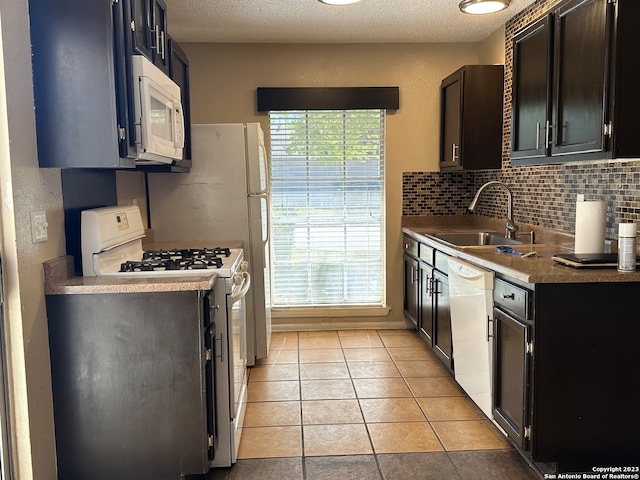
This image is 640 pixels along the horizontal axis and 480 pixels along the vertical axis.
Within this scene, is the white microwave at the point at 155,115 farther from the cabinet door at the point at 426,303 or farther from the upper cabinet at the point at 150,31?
the cabinet door at the point at 426,303

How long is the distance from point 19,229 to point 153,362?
0.70 meters

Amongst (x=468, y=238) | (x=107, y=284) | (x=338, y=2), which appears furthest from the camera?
(x=468, y=238)

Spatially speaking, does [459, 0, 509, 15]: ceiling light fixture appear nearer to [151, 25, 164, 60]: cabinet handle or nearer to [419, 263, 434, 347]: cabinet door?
[419, 263, 434, 347]: cabinet door

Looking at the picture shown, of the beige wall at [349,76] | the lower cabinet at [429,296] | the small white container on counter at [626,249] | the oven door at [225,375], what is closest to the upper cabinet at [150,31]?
the oven door at [225,375]

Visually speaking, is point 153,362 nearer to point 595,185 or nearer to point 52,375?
point 52,375

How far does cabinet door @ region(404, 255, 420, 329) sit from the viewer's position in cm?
412

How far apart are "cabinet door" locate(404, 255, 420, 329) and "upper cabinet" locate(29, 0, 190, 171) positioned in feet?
8.47

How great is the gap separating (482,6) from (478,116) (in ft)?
2.71

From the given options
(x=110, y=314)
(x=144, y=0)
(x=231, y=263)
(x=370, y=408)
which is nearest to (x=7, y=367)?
(x=110, y=314)

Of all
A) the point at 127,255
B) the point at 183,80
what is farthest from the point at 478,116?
the point at 127,255

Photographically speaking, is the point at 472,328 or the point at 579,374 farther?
the point at 472,328

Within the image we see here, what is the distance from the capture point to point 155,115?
233 centimetres

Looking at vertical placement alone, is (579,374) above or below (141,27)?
below

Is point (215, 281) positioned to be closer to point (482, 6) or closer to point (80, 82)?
point (80, 82)
